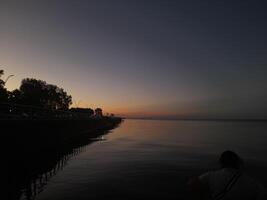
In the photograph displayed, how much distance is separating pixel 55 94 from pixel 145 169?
12201 centimetres

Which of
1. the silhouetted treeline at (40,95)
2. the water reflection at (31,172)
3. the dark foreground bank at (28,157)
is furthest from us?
the silhouetted treeline at (40,95)

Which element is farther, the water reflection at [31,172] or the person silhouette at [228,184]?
the water reflection at [31,172]

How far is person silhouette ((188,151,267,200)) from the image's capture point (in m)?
5.00

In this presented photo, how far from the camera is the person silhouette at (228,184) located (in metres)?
5.00

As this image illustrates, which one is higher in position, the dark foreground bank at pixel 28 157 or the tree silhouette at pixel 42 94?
the tree silhouette at pixel 42 94

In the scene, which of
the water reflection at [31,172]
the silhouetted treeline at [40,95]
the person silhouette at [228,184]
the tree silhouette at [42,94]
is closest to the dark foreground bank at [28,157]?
the water reflection at [31,172]

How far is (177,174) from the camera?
22.0m

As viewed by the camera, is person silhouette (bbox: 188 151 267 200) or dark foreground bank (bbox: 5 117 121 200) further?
dark foreground bank (bbox: 5 117 121 200)

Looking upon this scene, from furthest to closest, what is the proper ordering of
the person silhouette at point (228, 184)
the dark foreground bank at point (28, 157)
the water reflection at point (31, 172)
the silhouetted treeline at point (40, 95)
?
the silhouetted treeline at point (40, 95), the dark foreground bank at point (28, 157), the water reflection at point (31, 172), the person silhouette at point (228, 184)

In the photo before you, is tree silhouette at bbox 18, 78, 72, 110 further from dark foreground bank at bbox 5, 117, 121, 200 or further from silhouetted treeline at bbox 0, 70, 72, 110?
dark foreground bank at bbox 5, 117, 121, 200

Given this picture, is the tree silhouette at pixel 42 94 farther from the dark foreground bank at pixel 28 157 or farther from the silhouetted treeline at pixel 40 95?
the dark foreground bank at pixel 28 157

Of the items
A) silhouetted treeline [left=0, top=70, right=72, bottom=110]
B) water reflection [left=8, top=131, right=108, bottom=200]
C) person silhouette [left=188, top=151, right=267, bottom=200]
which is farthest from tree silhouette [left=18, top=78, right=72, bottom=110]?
person silhouette [left=188, top=151, right=267, bottom=200]

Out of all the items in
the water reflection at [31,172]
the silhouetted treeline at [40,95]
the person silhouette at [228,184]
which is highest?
the silhouetted treeline at [40,95]

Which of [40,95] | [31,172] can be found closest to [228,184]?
[31,172]
